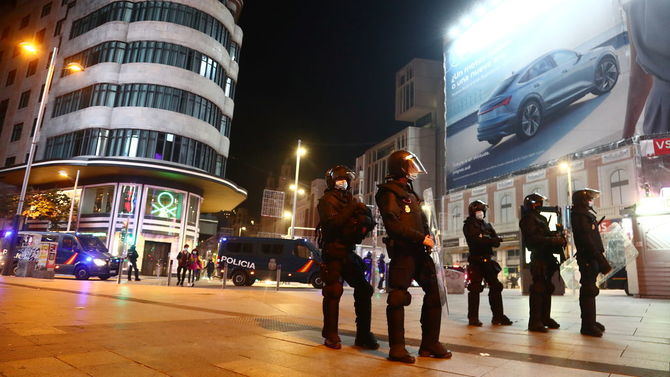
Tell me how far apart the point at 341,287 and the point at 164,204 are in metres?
29.3

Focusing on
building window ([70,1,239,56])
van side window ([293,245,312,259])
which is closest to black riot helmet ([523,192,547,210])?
van side window ([293,245,312,259])

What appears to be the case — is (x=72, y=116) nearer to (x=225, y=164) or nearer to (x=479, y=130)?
(x=225, y=164)

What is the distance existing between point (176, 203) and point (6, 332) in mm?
28443

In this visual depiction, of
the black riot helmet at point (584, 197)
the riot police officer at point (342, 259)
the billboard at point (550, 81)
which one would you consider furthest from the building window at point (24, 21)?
the black riot helmet at point (584, 197)

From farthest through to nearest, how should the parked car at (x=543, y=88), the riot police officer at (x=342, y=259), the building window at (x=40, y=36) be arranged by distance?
the building window at (x=40, y=36) < the parked car at (x=543, y=88) < the riot police officer at (x=342, y=259)

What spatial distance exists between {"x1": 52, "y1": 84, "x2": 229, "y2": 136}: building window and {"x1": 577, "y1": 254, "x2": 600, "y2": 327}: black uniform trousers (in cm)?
3019

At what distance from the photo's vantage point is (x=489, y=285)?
654 centimetres

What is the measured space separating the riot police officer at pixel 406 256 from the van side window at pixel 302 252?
623 inches

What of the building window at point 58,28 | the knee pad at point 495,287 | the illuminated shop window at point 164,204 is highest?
the building window at point 58,28

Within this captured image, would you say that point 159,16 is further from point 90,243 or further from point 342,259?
point 342,259

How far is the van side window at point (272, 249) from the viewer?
19.7 m

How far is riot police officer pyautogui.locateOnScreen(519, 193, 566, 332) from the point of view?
19.6 feet

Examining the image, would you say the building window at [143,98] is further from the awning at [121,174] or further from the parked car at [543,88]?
the parked car at [543,88]

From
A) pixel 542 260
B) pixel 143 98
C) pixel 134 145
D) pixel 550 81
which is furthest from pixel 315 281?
pixel 550 81
